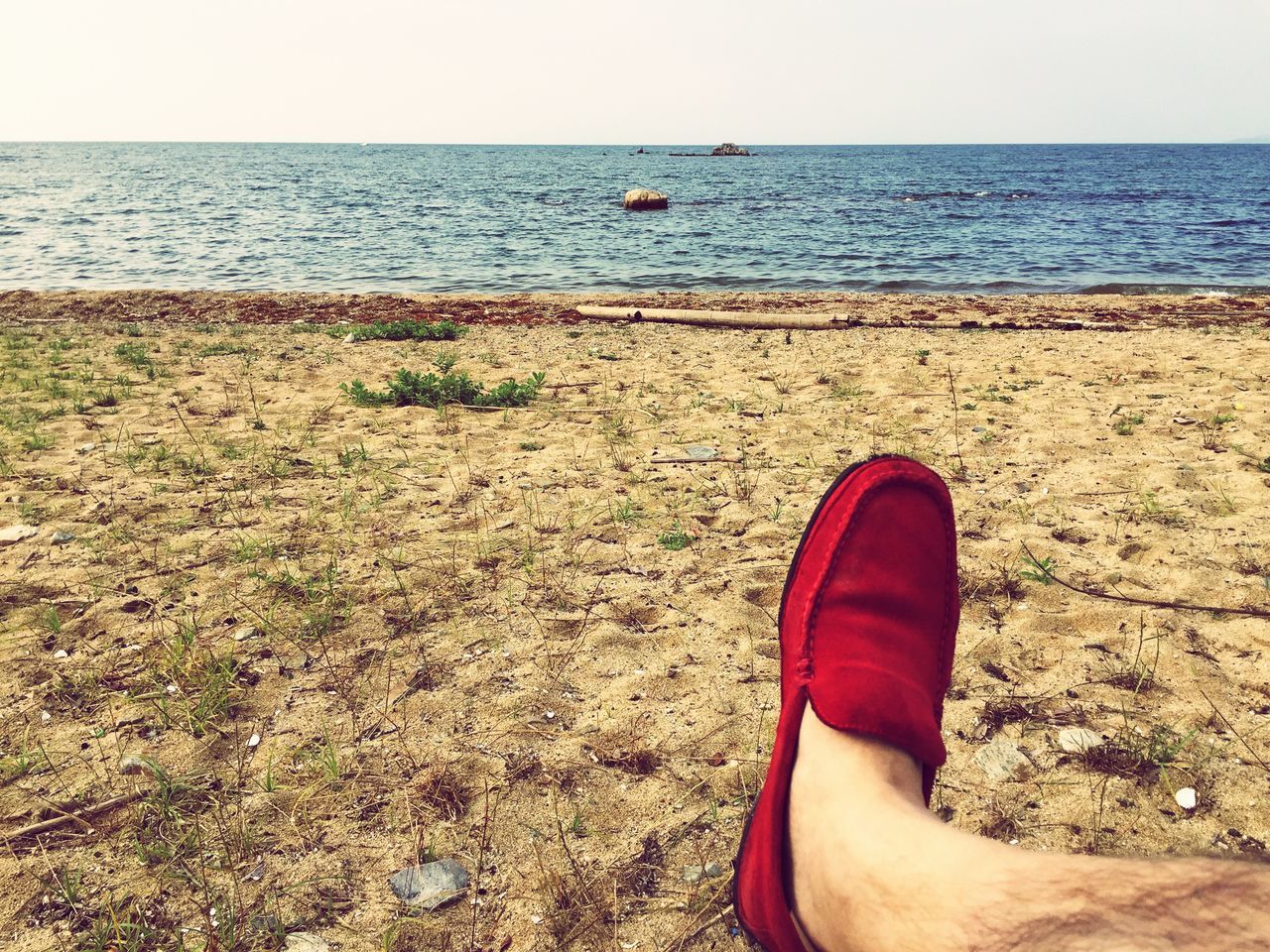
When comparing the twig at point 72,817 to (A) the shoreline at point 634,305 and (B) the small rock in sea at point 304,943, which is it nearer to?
(B) the small rock in sea at point 304,943

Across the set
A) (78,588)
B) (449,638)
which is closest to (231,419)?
(78,588)

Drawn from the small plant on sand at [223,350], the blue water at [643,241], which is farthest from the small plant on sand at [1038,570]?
the blue water at [643,241]

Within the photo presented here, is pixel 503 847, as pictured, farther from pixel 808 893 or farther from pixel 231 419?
pixel 231 419

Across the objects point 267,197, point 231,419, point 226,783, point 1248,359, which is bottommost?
point 226,783

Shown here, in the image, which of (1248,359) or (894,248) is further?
(894,248)

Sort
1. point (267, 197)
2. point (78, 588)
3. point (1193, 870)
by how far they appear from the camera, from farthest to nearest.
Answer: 1. point (267, 197)
2. point (78, 588)
3. point (1193, 870)

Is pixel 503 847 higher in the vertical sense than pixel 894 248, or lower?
lower

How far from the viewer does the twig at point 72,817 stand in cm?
167

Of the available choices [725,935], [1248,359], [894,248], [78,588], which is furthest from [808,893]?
[894,248]

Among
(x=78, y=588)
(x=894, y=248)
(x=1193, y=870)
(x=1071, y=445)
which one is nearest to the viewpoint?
(x=1193, y=870)

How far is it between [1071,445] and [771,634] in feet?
8.30

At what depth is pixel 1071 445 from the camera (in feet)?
13.0

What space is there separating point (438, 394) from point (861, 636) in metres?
3.74

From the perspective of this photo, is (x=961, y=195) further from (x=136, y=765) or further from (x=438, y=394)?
(x=136, y=765)
